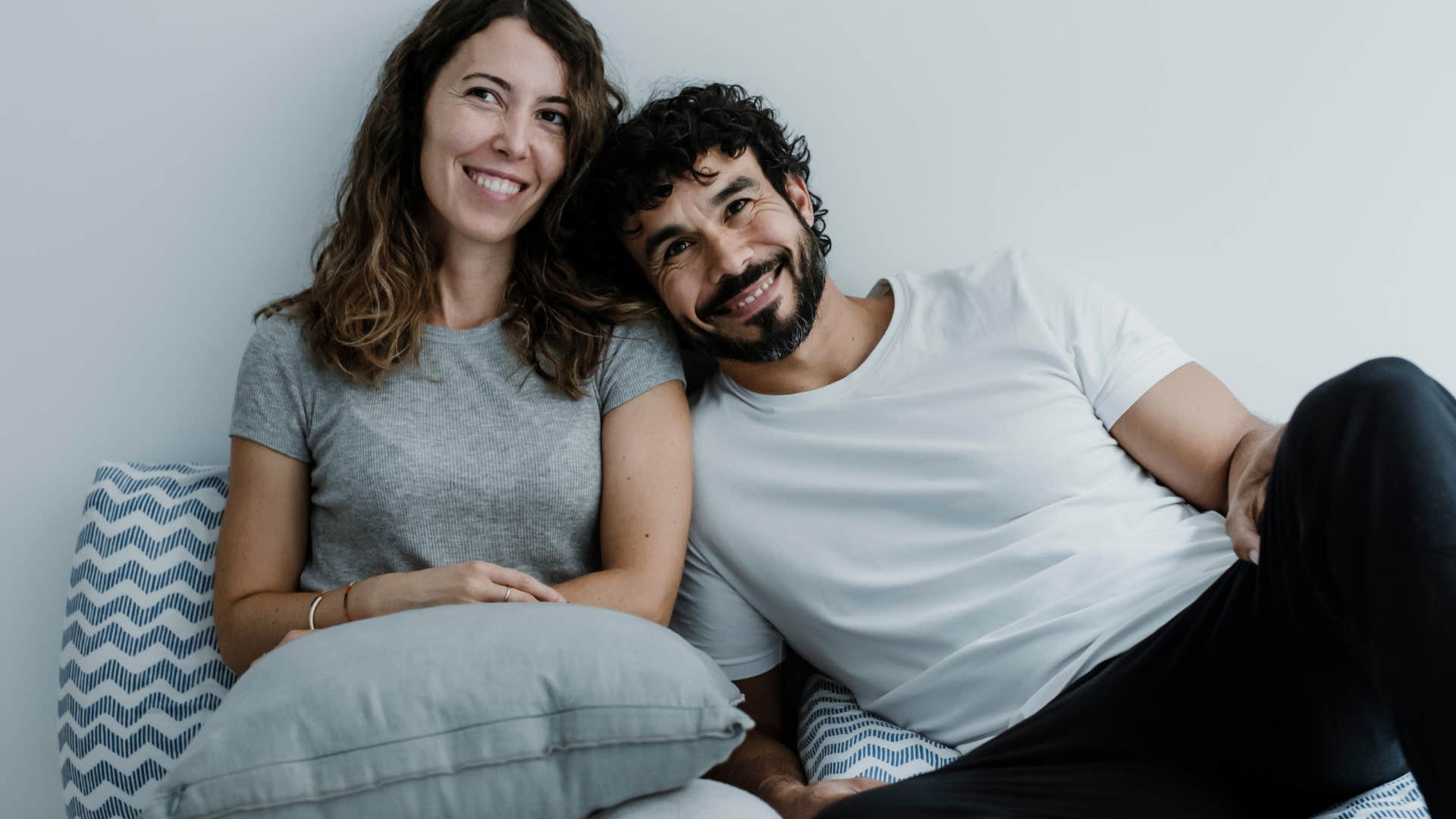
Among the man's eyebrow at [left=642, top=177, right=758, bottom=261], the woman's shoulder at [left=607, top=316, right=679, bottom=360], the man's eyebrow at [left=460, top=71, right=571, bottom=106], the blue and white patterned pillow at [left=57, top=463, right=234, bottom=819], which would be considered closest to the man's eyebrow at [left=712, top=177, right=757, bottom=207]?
the man's eyebrow at [left=642, top=177, right=758, bottom=261]

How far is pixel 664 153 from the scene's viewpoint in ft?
4.95

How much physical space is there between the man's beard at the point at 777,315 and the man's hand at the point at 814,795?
1.92 feet

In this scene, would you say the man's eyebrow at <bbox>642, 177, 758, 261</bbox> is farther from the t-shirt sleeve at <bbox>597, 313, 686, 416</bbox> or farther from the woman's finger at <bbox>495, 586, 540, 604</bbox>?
the woman's finger at <bbox>495, 586, 540, 604</bbox>

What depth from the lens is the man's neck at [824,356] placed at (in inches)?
61.1

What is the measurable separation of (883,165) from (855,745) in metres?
0.93

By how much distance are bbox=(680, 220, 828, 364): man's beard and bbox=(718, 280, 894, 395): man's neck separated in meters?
0.03

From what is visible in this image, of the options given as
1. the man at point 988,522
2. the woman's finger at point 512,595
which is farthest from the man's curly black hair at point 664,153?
the woman's finger at point 512,595

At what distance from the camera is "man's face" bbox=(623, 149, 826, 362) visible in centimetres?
149

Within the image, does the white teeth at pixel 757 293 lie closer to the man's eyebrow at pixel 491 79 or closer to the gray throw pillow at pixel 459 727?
the man's eyebrow at pixel 491 79

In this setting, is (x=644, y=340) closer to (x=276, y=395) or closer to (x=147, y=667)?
(x=276, y=395)

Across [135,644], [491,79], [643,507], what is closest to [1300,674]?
[643,507]

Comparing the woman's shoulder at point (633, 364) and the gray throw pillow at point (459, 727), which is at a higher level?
the woman's shoulder at point (633, 364)

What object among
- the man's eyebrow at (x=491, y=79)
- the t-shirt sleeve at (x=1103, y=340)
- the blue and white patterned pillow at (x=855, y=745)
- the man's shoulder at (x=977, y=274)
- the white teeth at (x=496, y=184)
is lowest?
the blue and white patterned pillow at (x=855, y=745)

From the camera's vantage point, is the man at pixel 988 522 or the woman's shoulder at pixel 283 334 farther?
the woman's shoulder at pixel 283 334
